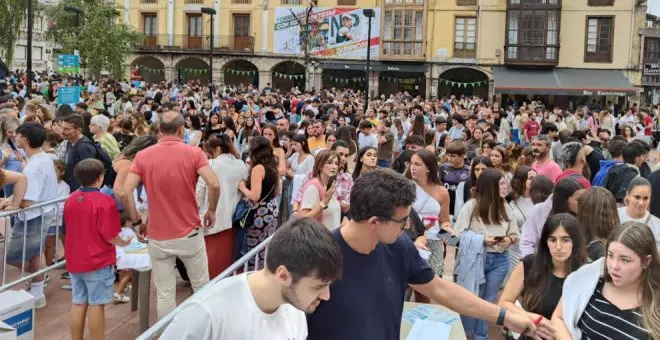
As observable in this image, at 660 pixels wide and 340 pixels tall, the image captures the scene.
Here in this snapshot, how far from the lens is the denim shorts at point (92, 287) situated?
185 inches

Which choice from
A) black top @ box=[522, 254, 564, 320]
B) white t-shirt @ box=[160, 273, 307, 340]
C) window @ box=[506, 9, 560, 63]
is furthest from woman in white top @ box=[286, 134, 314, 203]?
window @ box=[506, 9, 560, 63]

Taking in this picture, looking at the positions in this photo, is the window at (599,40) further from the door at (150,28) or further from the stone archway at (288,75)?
the door at (150,28)

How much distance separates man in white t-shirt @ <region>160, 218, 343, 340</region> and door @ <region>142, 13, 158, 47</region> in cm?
3764

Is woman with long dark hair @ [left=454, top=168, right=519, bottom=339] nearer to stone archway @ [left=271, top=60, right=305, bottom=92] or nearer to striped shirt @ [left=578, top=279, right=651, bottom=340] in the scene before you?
striped shirt @ [left=578, top=279, right=651, bottom=340]

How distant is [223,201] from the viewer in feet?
19.8

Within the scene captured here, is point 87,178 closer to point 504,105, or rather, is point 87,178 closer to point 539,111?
point 539,111

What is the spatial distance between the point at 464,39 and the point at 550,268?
3205cm

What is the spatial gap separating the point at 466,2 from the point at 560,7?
479 centimetres

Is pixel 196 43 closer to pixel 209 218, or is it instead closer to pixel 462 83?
pixel 462 83

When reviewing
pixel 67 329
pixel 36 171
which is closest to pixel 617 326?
pixel 67 329

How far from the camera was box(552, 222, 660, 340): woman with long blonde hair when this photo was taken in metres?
3.12

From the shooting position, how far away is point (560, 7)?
32938 millimetres

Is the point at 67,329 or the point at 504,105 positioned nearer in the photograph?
the point at 67,329

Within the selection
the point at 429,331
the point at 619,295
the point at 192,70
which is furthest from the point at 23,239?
Answer: the point at 192,70
